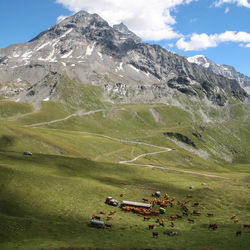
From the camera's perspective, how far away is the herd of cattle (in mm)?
43306

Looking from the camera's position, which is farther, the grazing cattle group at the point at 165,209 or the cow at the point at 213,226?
the grazing cattle group at the point at 165,209

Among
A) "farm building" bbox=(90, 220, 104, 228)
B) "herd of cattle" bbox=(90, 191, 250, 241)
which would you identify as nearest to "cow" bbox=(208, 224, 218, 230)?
"herd of cattle" bbox=(90, 191, 250, 241)

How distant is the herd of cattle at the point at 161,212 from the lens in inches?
1705

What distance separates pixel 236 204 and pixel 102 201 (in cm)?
3059

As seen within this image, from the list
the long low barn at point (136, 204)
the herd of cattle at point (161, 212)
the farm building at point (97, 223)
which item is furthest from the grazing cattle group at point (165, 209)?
the farm building at point (97, 223)

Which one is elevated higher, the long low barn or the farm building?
the long low barn

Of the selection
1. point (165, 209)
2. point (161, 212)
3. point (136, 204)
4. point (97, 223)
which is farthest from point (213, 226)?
point (97, 223)

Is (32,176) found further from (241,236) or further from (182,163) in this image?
(182,163)

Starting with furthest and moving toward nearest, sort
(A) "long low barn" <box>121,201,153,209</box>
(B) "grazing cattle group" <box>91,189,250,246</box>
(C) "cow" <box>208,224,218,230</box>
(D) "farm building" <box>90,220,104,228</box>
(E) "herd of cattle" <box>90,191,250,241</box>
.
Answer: (A) "long low barn" <box>121,201,153,209</box> < (B) "grazing cattle group" <box>91,189,250,246</box> < (C) "cow" <box>208,224,218,230</box> < (E) "herd of cattle" <box>90,191,250,241</box> < (D) "farm building" <box>90,220,104,228</box>

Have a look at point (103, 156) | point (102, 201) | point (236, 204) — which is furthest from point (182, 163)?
point (102, 201)

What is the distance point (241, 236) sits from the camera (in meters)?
39.6

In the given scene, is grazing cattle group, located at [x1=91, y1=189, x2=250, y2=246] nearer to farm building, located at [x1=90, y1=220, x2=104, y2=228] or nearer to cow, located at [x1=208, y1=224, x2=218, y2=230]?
cow, located at [x1=208, y1=224, x2=218, y2=230]

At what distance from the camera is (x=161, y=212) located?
2041 inches

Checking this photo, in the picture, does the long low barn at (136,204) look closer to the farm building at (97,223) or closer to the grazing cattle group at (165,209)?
the grazing cattle group at (165,209)
